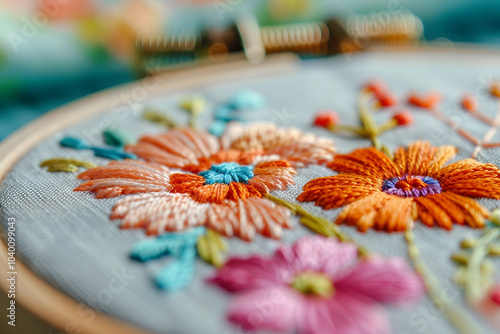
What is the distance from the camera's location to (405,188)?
471 mm

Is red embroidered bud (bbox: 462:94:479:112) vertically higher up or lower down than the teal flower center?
lower down

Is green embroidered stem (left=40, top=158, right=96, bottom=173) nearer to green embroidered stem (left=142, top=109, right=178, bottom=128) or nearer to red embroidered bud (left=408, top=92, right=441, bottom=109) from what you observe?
green embroidered stem (left=142, top=109, right=178, bottom=128)

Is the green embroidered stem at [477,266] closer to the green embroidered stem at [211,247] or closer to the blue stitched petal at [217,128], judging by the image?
the green embroidered stem at [211,247]

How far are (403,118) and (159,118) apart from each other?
278 mm

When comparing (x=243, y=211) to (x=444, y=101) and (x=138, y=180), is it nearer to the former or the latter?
(x=138, y=180)

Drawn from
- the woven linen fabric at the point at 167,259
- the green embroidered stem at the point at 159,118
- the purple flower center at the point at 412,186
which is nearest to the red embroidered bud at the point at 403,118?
the woven linen fabric at the point at 167,259

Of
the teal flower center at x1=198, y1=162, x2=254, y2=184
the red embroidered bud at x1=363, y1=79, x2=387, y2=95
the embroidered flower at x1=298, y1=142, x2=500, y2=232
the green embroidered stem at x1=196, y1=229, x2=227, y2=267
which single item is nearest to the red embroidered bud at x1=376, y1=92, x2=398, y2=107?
the red embroidered bud at x1=363, y1=79, x2=387, y2=95

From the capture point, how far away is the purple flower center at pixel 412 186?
1.53 ft

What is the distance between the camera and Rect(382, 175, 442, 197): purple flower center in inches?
18.3

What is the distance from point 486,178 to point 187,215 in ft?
0.84

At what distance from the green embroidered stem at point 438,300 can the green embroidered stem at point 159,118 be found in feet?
1.06

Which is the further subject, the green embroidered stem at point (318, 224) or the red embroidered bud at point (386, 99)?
the red embroidered bud at point (386, 99)

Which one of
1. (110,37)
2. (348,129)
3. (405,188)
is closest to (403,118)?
(348,129)

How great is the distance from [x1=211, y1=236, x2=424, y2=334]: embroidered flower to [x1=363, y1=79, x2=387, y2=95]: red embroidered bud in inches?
13.9
